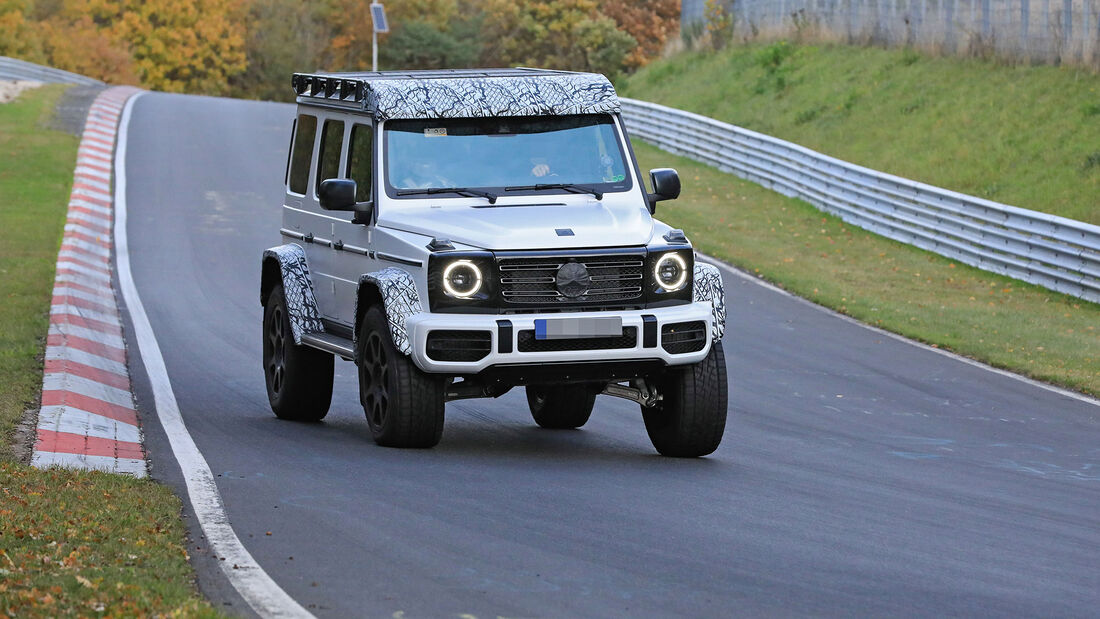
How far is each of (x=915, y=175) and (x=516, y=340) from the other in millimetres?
20293

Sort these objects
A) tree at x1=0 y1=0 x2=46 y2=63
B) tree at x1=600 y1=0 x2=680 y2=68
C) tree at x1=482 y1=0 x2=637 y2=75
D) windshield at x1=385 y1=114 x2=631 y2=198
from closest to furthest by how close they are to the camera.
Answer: windshield at x1=385 y1=114 x2=631 y2=198
tree at x1=0 y1=0 x2=46 y2=63
tree at x1=482 y1=0 x2=637 y2=75
tree at x1=600 y1=0 x2=680 y2=68

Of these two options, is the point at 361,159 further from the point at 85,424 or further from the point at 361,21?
the point at 361,21

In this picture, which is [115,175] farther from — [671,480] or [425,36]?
[425,36]

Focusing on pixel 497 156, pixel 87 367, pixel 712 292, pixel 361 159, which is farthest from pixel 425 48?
pixel 712 292

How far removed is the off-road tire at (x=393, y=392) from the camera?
9.70 m

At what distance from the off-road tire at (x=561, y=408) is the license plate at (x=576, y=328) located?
1998mm

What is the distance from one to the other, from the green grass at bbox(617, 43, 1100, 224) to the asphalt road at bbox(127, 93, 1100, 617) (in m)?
10.6

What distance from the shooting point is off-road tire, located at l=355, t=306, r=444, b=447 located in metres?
9.70

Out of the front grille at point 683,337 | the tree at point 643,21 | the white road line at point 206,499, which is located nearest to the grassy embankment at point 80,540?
the white road line at point 206,499

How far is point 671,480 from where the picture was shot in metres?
9.36

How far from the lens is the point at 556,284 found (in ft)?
31.4

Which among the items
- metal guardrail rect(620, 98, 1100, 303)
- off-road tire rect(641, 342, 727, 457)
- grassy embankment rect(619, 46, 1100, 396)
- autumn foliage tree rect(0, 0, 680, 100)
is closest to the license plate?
off-road tire rect(641, 342, 727, 457)

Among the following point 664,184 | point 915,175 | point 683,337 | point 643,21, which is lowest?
point 643,21

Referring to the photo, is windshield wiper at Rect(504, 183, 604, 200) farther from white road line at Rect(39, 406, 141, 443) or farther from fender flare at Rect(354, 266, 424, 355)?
white road line at Rect(39, 406, 141, 443)
